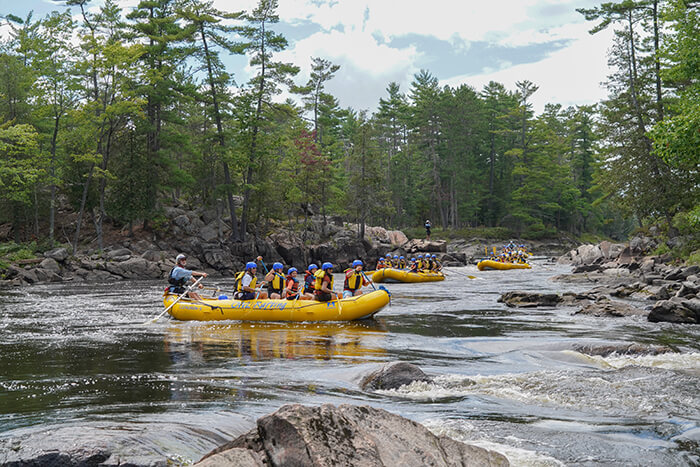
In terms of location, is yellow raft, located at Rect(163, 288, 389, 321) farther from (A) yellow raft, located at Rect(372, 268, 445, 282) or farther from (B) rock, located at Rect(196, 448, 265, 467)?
(A) yellow raft, located at Rect(372, 268, 445, 282)

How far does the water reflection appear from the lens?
936 centimetres

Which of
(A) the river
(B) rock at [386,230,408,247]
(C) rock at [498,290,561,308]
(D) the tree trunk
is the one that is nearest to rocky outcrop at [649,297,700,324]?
(A) the river

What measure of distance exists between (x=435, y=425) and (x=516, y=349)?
465 centimetres

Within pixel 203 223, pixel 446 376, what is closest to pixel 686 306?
pixel 446 376

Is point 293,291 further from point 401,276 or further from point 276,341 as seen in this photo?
point 401,276

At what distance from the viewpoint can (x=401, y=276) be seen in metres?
27.9

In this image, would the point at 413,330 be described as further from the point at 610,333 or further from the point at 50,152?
the point at 50,152

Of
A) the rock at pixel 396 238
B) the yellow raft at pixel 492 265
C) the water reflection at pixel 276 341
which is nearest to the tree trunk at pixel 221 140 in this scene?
the rock at pixel 396 238

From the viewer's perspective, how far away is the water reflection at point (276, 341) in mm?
9359

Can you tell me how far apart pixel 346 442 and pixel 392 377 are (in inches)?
133

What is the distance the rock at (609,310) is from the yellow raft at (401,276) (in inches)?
532

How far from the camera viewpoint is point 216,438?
4910 millimetres

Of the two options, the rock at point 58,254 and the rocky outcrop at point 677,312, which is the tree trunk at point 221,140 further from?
the rocky outcrop at point 677,312

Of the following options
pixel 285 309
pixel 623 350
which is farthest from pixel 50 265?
pixel 623 350
